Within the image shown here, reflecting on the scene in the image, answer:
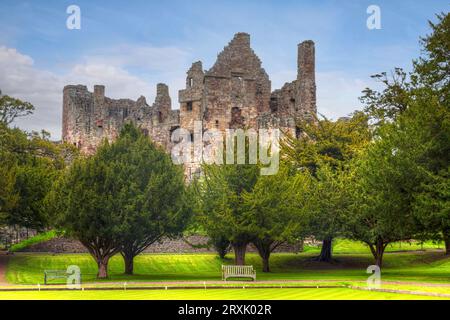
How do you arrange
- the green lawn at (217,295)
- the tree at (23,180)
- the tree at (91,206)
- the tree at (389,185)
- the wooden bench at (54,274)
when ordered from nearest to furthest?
the green lawn at (217,295) < the wooden bench at (54,274) < the tree at (389,185) < the tree at (91,206) < the tree at (23,180)

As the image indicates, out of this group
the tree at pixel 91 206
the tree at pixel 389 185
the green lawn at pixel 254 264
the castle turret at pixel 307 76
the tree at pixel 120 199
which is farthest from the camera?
the castle turret at pixel 307 76

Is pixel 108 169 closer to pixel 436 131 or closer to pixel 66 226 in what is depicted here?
pixel 66 226

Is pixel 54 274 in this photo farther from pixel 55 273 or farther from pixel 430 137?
pixel 430 137

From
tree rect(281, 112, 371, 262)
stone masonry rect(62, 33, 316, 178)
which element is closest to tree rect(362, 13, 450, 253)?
tree rect(281, 112, 371, 262)

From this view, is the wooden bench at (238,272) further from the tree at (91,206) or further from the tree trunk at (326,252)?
the tree trunk at (326,252)

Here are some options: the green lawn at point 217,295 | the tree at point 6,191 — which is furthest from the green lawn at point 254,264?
the green lawn at point 217,295

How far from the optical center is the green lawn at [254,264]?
42.3 m

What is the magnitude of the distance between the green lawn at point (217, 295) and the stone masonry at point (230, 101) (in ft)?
136

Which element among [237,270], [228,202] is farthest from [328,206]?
[237,270]

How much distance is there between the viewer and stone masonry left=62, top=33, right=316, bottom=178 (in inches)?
3054
